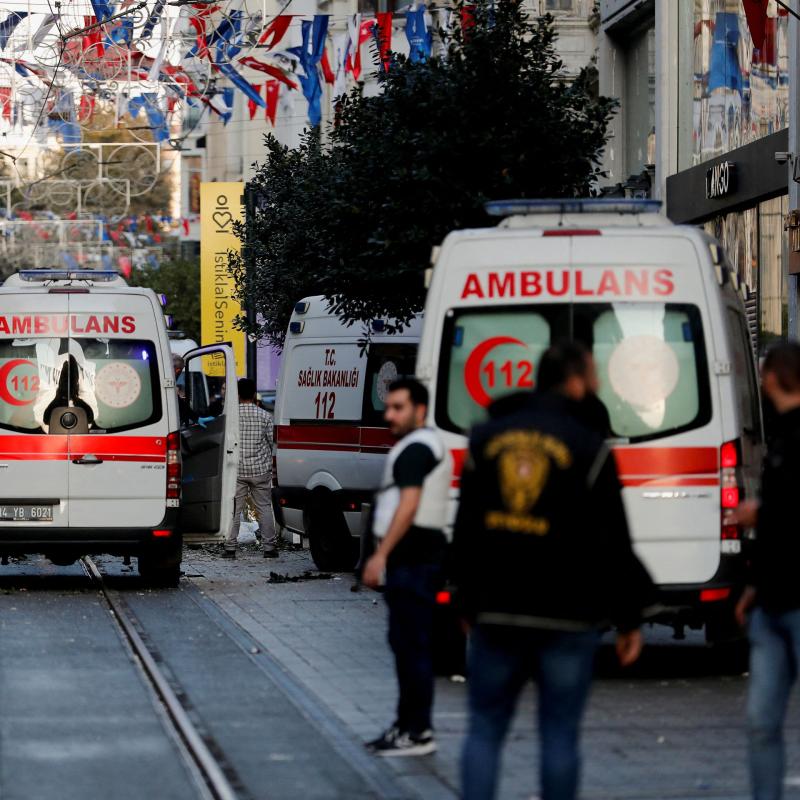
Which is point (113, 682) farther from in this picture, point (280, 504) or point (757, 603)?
point (280, 504)

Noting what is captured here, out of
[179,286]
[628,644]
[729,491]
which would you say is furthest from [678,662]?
[179,286]

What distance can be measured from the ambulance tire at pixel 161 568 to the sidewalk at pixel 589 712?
1093 mm

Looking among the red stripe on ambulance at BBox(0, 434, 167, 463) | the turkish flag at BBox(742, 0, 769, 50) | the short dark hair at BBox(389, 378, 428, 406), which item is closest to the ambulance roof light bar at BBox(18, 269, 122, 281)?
the red stripe on ambulance at BBox(0, 434, 167, 463)

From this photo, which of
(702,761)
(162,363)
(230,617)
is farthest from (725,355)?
(162,363)

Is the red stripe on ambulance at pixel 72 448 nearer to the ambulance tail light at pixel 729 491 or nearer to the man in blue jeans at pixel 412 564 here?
the ambulance tail light at pixel 729 491

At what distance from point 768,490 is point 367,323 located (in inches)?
495

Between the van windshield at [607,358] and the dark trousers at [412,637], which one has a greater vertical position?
the van windshield at [607,358]

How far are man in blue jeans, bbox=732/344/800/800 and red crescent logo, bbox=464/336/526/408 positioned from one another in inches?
171

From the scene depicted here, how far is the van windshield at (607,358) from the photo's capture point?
449 inches

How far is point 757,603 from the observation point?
Answer: 7043 mm

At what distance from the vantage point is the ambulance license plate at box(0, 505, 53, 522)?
17109 millimetres

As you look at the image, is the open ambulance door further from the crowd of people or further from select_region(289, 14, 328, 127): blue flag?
the crowd of people

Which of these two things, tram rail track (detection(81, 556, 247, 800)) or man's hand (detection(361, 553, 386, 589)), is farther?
man's hand (detection(361, 553, 386, 589))

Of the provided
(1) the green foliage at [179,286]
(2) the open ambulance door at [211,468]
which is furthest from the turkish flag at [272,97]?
(1) the green foliage at [179,286]
